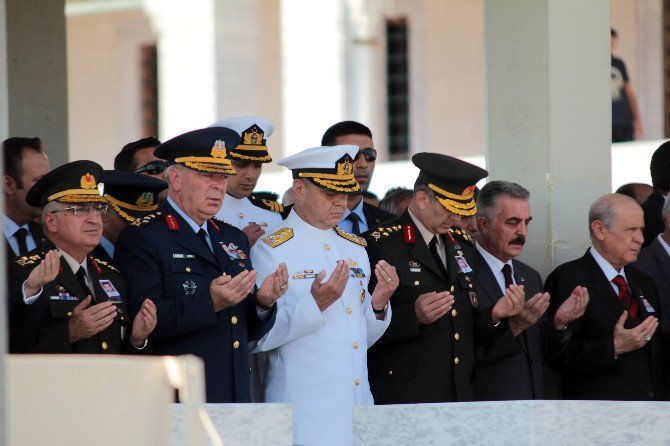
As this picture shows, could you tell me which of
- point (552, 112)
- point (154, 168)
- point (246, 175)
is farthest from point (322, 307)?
point (552, 112)

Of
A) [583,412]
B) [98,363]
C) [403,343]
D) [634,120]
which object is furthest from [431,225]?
[634,120]

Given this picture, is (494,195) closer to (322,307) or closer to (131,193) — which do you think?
(322,307)

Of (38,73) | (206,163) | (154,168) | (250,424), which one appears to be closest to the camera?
(250,424)

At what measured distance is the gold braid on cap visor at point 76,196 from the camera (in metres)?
5.35

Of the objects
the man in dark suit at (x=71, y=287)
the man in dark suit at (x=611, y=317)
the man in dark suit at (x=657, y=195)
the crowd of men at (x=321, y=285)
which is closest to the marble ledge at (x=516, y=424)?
the crowd of men at (x=321, y=285)

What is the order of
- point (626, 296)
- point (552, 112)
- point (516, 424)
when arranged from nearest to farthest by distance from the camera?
point (516, 424), point (626, 296), point (552, 112)

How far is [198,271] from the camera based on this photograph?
541 cm

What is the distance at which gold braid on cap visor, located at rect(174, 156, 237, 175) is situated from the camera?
17.9ft

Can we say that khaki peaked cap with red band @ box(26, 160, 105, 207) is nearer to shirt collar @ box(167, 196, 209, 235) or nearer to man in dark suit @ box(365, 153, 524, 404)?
shirt collar @ box(167, 196, 209, 235)

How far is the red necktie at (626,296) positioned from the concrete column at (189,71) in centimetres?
822

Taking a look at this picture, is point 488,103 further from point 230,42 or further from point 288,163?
point 230,42

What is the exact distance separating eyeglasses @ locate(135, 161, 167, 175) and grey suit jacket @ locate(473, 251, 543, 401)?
1736 millimetres

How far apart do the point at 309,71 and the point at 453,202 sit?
9208mm

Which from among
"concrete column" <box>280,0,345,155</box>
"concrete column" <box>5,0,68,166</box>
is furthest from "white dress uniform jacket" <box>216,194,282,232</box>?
"concrete column" <box>280,0,345,155</box>
